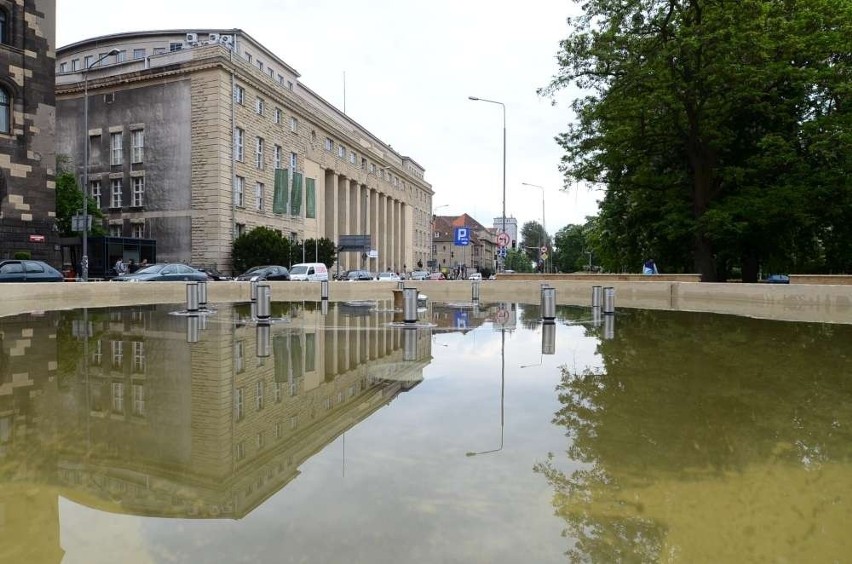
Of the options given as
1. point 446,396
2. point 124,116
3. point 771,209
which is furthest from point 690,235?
point 124,116

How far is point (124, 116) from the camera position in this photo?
45250 mm

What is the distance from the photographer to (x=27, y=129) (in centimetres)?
3025

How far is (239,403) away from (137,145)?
4569 centimetres

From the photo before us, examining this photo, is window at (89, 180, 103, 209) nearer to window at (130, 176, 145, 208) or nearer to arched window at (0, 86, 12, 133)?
window at (130, 176, 145, 208)

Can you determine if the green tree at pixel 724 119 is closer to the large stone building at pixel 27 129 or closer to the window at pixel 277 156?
the large stone building at pixel 27 129

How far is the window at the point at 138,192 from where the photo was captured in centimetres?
4506

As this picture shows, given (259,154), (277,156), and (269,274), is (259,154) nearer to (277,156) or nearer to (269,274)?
(277,156)

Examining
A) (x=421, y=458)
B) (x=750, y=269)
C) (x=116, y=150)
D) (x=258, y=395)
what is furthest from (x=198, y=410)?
(x=116, y=150)

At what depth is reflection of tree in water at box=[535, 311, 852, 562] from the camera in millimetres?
3078

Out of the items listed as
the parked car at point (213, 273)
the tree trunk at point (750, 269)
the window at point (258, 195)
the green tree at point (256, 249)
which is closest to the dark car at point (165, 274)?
the parked car at point (213, 273)

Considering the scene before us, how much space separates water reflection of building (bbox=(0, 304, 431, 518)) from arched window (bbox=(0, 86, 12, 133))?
25.2 metres

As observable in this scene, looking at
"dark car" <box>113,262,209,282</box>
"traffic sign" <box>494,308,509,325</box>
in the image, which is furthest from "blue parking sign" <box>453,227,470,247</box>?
"traffic sign" <box>494,308,509,325</box>

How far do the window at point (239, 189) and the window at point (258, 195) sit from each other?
180cm

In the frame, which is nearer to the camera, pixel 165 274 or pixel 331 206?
pixel 165 274
